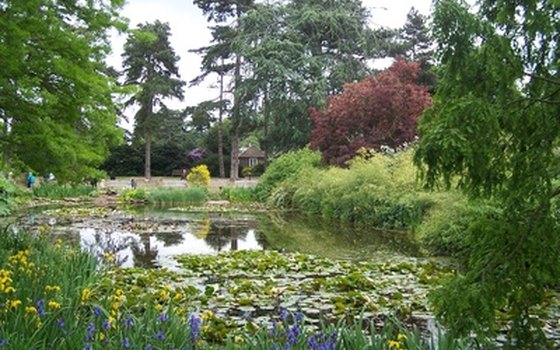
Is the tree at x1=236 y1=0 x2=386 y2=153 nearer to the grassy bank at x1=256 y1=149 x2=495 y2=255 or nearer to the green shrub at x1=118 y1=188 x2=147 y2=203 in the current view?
the grassy bank at x1=256 y1=149 x2=495 y2=255

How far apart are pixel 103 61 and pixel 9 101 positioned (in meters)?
1.50

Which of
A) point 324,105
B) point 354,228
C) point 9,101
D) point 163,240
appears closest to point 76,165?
point 9,101

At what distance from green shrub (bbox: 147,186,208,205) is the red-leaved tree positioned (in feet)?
18.1

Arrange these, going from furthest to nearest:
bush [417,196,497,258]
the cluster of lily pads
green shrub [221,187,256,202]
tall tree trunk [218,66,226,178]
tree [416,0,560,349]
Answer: tall tree trunk [218,66,226,178]
green shrub [221,187,256,202]
bush [417,196,497,258]
the cluster of lily pads
tree [416,0,560,349]

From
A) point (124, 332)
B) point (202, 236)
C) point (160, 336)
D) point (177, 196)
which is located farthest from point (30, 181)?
point (160, 336)

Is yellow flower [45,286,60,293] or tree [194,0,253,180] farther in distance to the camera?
tree [194,0,253,180]

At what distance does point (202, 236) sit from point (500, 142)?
10.1 meters

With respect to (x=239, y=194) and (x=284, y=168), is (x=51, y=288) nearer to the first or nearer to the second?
(x=284, y=168)

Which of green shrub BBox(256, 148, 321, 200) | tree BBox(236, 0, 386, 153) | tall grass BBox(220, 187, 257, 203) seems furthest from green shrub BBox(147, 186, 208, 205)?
tree BBox(236, 0, 386, 153)

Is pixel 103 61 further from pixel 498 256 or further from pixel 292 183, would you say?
pixel 292 183

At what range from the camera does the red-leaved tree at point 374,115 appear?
21.7 metres

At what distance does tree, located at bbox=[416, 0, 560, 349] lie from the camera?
2.66 metres

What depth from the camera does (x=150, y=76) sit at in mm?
39781

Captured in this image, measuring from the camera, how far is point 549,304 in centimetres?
557
